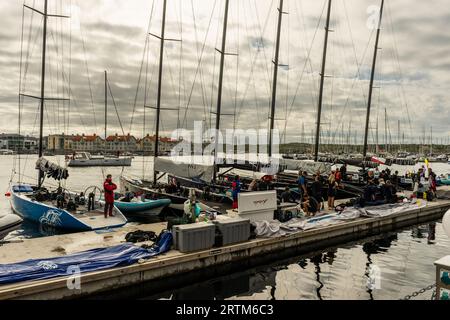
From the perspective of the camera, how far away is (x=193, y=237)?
10773 millimetres

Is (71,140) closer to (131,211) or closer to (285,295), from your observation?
(131,211)

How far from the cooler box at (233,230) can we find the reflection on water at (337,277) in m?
1.15

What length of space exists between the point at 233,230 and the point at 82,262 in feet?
16.3

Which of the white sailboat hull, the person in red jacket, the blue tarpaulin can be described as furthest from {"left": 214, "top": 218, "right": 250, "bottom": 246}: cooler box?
the white sailboat hull

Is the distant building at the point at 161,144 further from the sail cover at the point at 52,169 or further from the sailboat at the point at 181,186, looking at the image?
the sail cover at the point at 52,169

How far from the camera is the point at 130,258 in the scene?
31.6 ft

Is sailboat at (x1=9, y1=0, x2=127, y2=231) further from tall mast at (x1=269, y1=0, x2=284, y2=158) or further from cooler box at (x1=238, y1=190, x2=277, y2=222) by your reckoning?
tall mast at (x1=269, y1=0, x2=284, y2=158)

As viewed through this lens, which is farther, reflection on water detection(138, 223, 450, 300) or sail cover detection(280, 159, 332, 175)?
sail cover detection(280, 159, 332, 175)

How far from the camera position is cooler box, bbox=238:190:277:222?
505 inches

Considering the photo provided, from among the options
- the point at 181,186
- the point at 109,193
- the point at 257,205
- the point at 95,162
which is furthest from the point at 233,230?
the point at 95,162

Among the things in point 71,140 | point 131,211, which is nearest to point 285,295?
point 131,211

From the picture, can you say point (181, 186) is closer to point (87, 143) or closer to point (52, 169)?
point (52, 169)

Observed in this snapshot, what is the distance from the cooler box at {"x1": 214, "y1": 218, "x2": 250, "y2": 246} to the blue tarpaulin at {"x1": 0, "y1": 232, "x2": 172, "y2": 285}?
1799 mm
